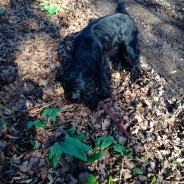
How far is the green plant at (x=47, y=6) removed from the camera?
20.3ft

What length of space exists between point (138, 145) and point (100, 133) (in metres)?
0.63

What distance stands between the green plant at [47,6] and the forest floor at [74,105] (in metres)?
0.13

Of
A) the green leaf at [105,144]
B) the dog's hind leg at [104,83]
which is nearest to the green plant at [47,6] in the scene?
the dog's hind leg at [104,83]

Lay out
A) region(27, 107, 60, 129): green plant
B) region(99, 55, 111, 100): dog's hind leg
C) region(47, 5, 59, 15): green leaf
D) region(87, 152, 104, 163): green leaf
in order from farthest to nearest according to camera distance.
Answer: region(47, 5, 59, 15): green leaf → region(99, 55, 111, 100): dog's hind leg → region(27, 107, 60, 129): green plant → region(87, 152, 104, 163): green leaf

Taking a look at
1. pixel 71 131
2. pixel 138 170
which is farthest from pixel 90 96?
pixel 138 170

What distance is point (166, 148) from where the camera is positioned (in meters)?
3.79

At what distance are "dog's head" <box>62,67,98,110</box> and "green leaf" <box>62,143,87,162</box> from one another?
0.94 meters

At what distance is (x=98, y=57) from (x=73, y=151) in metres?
1.77

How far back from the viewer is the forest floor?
3.10 meters

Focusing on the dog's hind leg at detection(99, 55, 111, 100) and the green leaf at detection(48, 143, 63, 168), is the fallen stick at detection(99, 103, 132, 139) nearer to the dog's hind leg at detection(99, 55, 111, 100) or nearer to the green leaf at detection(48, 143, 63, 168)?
the dog's hind leg at detection(99, 55, 111, 100)

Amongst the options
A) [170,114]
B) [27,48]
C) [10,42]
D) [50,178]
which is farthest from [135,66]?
[50,178]

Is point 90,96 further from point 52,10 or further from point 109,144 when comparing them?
point 52,10

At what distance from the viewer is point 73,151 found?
2.85m

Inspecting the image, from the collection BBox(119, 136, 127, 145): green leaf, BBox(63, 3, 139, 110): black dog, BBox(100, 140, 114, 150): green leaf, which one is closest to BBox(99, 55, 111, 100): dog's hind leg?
BBox(63, 3, 139, 110): black dog
